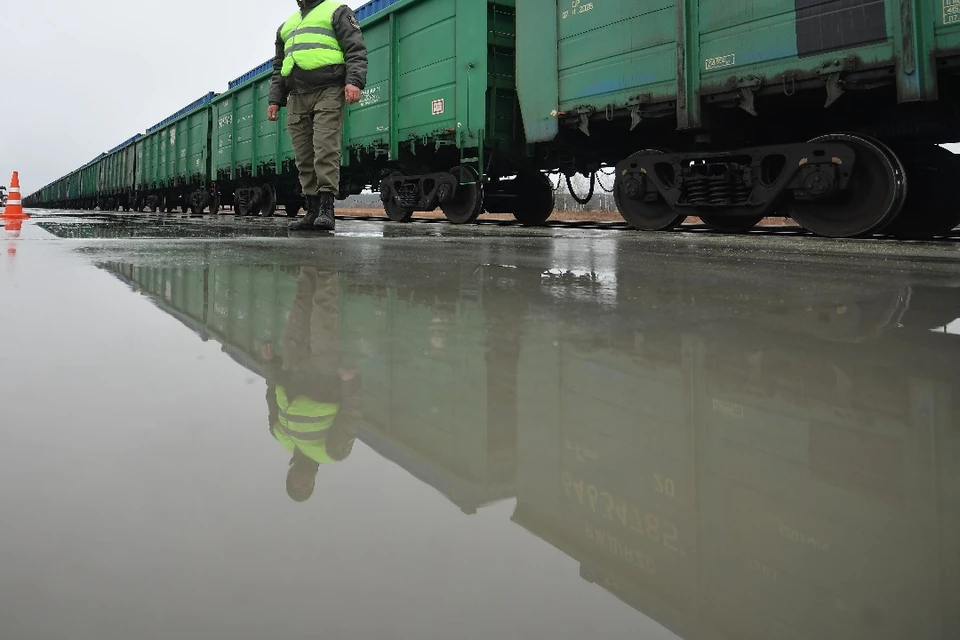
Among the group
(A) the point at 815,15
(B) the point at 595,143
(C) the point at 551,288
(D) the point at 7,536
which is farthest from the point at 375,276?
(B) the point at 595,143

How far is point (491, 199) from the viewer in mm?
10727

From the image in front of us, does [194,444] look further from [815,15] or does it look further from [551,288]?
[815,15]

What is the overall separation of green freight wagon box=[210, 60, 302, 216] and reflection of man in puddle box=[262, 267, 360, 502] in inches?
529

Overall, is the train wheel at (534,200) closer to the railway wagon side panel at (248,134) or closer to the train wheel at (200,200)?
the railway wagon side panel at (248,134)

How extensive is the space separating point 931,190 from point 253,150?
541 inches

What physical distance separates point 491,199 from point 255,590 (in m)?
10.4

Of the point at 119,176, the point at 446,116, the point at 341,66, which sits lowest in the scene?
the point at 341,66

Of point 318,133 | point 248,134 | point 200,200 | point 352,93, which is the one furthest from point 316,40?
point 200,200

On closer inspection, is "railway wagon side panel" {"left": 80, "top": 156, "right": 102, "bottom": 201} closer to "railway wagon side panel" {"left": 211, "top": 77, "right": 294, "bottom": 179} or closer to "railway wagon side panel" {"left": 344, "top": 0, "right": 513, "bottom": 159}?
"railway wagon side panel" {"left": 211, "top": 77, "right": 294, "bottom": 179}

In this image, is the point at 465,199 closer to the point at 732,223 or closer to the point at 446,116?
the point at 446,116

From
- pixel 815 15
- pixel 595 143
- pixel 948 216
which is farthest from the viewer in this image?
pixel 595 143

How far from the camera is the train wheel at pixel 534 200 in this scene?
11062mm

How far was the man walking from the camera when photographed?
22.4 ft

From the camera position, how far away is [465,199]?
10227 mm
